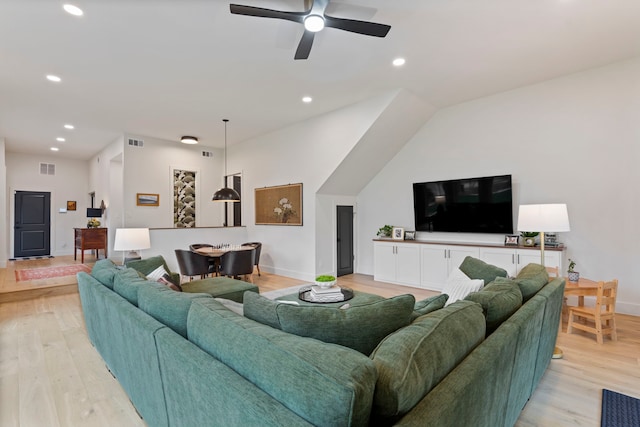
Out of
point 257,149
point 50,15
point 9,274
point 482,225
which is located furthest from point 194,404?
point 9,274

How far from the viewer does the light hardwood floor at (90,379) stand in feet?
6.79

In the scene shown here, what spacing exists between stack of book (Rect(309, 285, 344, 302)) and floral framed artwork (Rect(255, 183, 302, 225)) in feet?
10.3

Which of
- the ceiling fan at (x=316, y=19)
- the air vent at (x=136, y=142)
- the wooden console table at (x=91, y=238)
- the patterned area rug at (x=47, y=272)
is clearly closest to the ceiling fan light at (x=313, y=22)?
the ceiling fan at (x=316, y=19)

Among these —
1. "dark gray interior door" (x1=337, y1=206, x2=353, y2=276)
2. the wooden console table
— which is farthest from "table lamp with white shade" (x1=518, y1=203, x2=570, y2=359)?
the wooden console table

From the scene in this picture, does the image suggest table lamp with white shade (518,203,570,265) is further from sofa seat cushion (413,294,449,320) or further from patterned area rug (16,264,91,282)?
patterned area rug (16,264,91,282)

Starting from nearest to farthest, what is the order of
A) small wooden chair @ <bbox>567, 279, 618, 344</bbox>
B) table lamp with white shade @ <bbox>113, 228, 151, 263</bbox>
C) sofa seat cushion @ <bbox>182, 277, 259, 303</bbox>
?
small wooden chair @ <bbox>567, 279, 618, 344</bbox> → sofa seat cushion @ <bbox>182, 277, 259, 303</bbox> → table lamp with white shade @ <bbox>113, 228, 151, 263</bbox>

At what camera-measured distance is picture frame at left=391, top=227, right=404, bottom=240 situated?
5922 millimetres

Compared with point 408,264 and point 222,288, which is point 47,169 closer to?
point 222,288

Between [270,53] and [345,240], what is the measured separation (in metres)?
4.09

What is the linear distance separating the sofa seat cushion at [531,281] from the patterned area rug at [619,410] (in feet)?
2.85

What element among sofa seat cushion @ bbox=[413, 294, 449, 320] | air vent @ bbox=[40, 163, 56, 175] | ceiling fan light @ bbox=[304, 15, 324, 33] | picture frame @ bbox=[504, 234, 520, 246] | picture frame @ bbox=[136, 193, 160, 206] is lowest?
sofa seat cushion @ bbox=[413, 294, 449, 320]

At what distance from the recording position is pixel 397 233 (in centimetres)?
598

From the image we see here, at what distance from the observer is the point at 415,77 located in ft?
14.3

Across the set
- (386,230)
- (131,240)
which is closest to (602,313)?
(386,230)
